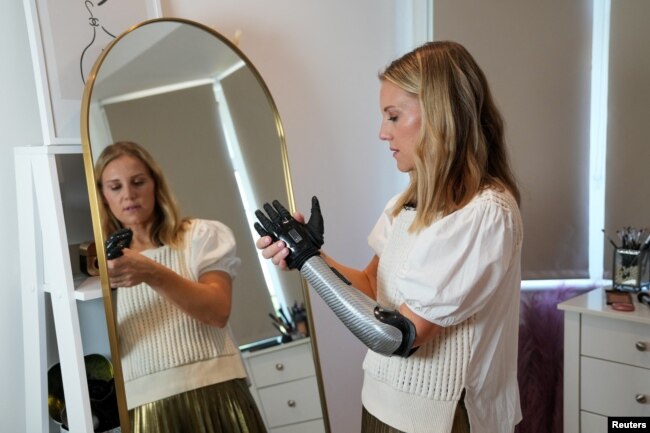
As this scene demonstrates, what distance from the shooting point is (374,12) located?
1594mm

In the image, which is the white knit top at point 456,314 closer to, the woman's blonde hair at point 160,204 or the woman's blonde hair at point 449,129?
the woman's blonde hair at point 449,129

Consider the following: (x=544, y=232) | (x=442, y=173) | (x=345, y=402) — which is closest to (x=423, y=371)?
(x=442, y=173)

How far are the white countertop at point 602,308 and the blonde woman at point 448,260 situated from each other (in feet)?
1.60

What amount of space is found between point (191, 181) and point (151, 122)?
13 cm

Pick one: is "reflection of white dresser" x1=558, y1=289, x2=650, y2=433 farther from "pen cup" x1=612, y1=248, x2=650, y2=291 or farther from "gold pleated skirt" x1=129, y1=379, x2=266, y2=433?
"gold pleated skirt" x1=129, y1=379, x2=266, y2=433

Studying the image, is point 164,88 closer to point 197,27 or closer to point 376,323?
point 197,27

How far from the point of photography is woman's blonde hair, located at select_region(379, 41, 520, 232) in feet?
2.71

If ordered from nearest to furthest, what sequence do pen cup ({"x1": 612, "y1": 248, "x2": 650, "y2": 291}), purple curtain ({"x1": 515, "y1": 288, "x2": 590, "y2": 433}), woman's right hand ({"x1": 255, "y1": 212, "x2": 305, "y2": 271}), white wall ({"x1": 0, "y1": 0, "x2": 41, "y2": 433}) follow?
woman's right hand ({"x1": 255, "y1": 212, "x2": 305, "y2": 271}) → white wall ({"x1": 0, "y1": 0, "x2": 41, "y2": 433}) → pen cup ({"x1": 612, "y1": 248, "x2": 650, "y2": 291}) → purple curtain ({"x1": 515, "y1": 288, "x2": 590, "y2": 433})

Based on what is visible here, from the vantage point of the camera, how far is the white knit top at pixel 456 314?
0.77 metres

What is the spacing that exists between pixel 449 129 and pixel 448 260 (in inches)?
7.8

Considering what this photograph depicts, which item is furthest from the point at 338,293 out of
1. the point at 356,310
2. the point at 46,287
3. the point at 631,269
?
the point at 631,269

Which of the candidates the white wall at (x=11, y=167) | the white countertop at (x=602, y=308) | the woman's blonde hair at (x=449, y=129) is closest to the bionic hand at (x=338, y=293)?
the woman's blonde hair at (x=449, y=129)

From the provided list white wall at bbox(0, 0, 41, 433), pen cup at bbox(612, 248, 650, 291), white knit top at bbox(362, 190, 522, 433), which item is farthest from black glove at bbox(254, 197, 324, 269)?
pen cup at bbox(612, 248, 650, 291)

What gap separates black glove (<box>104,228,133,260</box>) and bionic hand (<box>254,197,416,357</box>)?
0.23 meters
